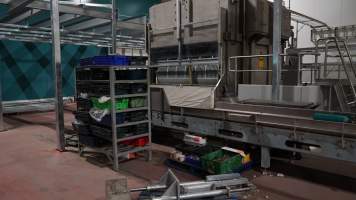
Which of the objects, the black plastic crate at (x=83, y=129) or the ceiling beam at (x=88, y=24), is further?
the ceiling beam at (x=88, y=24)

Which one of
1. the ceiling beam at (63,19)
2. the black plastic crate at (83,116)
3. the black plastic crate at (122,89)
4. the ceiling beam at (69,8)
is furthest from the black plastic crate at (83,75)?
the ceiling beam at (63,19)

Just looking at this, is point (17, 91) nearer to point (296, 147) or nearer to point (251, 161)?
point (251, 161)

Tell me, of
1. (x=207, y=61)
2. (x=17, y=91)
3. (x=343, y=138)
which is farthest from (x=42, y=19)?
(x=343, y=138)

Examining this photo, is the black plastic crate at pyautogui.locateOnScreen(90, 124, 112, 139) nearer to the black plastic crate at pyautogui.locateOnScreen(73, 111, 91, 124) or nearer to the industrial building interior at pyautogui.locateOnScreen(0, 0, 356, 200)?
the industrial building interior at pyautogui.locateOnScreen(0, 0, 356, 200)

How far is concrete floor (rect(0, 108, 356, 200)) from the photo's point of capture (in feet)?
10.0

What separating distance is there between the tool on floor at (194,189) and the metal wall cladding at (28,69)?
683 cm

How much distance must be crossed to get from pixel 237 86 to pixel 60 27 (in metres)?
5.34

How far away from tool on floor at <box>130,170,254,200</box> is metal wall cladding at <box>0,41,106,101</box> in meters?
6.83

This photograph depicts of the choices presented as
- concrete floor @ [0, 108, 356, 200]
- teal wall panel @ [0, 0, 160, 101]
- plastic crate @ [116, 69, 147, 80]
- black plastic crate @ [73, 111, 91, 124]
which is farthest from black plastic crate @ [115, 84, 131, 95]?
teal wall panel @ [0, 0, 160, 101]

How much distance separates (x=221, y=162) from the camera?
330 cm

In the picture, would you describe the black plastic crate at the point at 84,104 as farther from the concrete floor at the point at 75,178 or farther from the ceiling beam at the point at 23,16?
the ceiling beam at the point at 23,16

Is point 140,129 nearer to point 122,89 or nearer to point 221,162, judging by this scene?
point 122,89

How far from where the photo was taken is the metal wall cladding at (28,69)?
8914 millimetres

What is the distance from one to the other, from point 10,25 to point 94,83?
4496 mm
